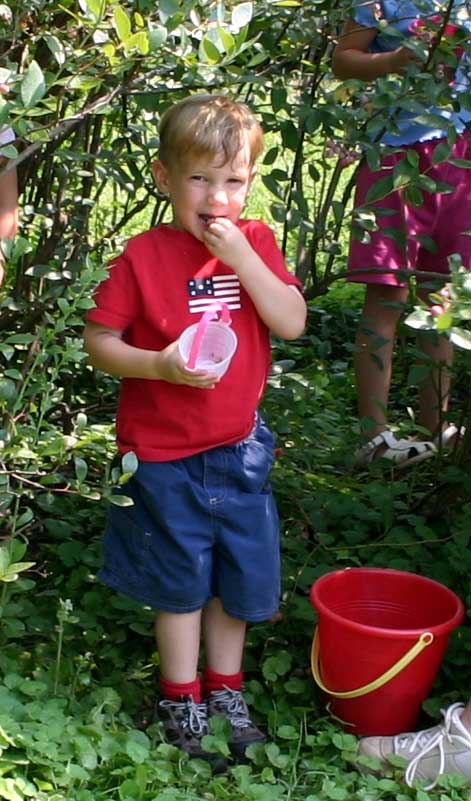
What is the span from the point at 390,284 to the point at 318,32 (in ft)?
2.50

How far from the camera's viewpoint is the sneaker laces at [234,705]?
288 cm

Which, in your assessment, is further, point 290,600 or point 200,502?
point 290,600

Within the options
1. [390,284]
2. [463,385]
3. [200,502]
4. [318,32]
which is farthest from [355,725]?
[463,385]

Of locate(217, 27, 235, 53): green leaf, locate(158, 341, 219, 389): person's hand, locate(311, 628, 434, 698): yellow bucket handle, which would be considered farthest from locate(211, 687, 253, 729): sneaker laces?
locate(217, 27, 235, 53): green leaf

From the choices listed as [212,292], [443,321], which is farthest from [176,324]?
[443,321]

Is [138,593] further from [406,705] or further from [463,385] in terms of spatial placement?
[463,385]

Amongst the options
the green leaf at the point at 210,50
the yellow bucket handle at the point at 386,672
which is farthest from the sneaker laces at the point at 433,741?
the green leaf at the point at 210,50

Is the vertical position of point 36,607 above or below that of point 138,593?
below

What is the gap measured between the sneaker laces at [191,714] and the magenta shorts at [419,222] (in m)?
1.28

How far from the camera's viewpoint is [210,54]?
2461 millimetres

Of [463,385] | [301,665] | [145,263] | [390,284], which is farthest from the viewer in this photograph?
[463,385]

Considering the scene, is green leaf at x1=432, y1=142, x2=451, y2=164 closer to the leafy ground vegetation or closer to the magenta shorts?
the leafy ground vegetation

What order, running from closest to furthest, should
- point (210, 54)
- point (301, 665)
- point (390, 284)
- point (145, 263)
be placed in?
1. point (210, 54)
2. point (145, 263)
3. point (301, 665)
4. point (390, 284)

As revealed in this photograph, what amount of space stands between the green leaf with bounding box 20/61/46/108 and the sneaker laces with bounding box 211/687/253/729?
1290 mm
